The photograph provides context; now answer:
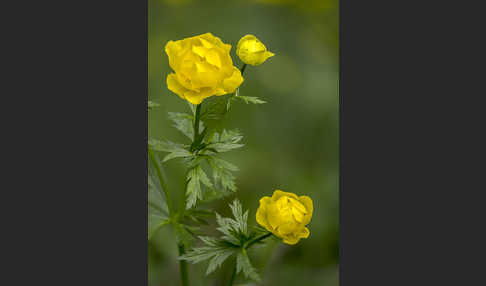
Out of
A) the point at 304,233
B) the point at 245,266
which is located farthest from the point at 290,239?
the point at 245,266

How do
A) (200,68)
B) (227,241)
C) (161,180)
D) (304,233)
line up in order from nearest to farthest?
(200,68) < (304,233) < (227,241) < (161,180)

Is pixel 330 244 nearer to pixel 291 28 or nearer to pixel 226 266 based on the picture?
pixel 226 266

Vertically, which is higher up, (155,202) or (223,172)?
(223,172)

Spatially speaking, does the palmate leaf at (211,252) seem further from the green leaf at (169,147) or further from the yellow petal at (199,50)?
the yellow petal at (199,50)

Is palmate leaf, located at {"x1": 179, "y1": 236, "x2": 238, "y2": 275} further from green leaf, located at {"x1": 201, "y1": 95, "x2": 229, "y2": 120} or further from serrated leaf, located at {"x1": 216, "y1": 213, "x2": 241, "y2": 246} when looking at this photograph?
green leaf, located at {"x1": 201, "y1": 95, "x2": 229, "y2": 120}

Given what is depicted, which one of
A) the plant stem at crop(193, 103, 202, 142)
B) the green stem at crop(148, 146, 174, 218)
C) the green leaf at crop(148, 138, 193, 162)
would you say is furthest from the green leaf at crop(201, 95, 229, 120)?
the green stem at crop(148, 146, 174, 218)

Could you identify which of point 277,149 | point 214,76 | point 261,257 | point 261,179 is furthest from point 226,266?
point 214,76

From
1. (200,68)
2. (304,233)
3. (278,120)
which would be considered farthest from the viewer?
(278,120)

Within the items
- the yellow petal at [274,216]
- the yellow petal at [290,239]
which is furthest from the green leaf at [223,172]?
the yellow petal at [290,239]

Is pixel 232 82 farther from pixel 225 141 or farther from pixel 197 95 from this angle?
pixel 225 141
